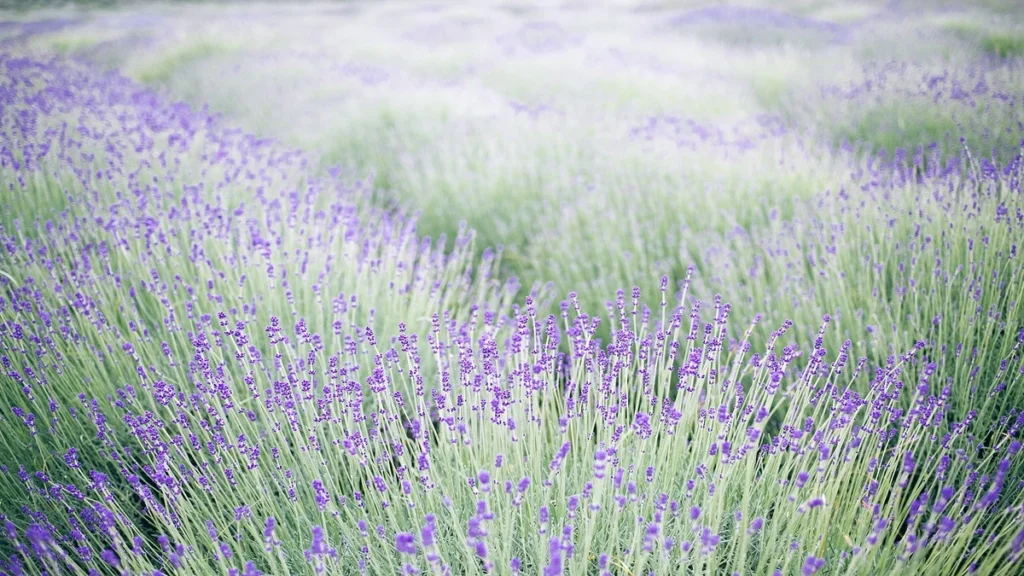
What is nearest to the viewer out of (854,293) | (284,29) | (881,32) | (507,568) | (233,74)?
(507,568)

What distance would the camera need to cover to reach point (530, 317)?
1700mm

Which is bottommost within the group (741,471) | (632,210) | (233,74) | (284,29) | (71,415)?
(741,471)

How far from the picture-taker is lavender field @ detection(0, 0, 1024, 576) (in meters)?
1.28

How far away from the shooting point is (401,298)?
238 centimetres

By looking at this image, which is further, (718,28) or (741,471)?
(718,28)

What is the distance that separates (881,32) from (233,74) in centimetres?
677

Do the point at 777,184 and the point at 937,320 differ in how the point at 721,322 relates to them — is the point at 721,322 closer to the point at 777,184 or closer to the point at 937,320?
the point at 937,320

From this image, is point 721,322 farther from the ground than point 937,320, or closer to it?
farther from the ground

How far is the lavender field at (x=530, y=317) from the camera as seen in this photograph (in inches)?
50.4

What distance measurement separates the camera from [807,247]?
255 cm

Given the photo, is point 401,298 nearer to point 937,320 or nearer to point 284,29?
point 937,320

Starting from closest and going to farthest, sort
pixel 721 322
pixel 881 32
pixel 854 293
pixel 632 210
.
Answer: pixel 721 322 → pixel 854 293 → pixel 632 210 → pixel 881 32

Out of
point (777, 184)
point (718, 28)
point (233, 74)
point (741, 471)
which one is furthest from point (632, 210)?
point (718, 28)

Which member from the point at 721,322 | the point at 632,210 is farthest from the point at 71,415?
the point at 632,210
